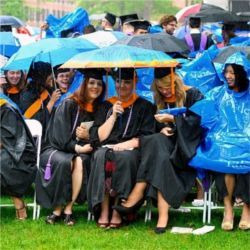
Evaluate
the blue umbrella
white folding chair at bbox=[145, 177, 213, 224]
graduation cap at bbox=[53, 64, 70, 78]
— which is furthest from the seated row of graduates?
the blue umbrella

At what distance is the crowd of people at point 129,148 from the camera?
24.3 ft

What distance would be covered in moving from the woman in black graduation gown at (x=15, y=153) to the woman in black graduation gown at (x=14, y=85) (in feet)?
4.64

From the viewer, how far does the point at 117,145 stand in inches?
301

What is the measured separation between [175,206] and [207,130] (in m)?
0.80

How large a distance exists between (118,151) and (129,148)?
0.42 feet

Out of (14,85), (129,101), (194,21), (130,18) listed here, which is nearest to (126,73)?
(129,101)

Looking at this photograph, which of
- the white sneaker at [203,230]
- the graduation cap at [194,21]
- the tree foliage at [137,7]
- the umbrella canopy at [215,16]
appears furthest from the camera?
the tree foliage at [137,7]

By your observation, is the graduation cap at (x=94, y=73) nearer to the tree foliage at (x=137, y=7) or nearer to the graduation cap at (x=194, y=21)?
the graduation cap at (x=194, y=21)

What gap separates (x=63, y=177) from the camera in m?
7.67

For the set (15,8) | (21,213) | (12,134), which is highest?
(12,134)

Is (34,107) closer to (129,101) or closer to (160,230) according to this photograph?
(129,101)

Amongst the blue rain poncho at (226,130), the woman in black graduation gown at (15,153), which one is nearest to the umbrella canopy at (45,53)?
the woman in black graduation gown at (15,153)

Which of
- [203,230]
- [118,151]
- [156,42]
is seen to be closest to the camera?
[203,230]

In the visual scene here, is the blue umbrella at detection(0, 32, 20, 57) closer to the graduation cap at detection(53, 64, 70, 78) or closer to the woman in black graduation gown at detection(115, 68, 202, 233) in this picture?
the graduation cap at detection(53, 64, 70, 78)
